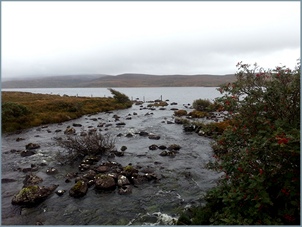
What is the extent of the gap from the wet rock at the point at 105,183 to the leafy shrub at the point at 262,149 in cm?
696

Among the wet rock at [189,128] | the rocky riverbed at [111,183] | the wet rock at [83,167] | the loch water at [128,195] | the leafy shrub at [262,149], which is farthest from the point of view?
the wet rock at [189,128]

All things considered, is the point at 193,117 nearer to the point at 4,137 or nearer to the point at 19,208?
the point at 4,137

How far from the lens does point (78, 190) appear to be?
48.3 ft

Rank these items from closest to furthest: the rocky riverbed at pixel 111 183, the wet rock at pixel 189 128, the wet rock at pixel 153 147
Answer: the rocky riverbed at pixel 111 183 → the wet rock at pixel 153 147 → the wet rock at pixel 189 128

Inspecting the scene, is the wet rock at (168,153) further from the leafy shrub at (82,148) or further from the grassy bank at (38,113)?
the grassy bank at (38,113)

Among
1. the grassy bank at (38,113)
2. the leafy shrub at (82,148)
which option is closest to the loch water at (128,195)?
the leafy shrub at (82,148)

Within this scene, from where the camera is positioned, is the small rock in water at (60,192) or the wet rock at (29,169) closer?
the small rock in water at (60,192)

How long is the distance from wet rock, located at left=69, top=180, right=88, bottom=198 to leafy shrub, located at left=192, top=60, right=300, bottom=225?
7769 mm

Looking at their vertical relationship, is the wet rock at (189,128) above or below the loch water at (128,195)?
above

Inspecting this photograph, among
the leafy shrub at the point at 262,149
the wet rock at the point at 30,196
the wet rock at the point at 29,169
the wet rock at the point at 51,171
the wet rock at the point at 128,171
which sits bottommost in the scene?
the wet rock at the point at 29,169

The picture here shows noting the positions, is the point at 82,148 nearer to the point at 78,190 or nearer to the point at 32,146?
the point at 78,190

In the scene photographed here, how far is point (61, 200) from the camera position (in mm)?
14219

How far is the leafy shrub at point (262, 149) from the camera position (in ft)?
23.3

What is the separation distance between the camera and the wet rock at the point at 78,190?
47.9ft
